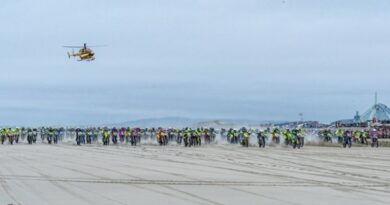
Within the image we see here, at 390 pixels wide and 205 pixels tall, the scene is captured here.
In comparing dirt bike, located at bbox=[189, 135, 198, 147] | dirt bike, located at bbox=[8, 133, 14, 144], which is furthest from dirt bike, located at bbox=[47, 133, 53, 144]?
dirt bike, located at bbox=[189, 135, 198, 147]

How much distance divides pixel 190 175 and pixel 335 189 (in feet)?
22.2

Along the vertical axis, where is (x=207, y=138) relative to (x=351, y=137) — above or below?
below

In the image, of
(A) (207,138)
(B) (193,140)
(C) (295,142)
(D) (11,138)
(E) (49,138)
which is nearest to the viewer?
(C) (295,142)

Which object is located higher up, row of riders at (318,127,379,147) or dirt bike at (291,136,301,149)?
row of riders at (318,127,379,147)

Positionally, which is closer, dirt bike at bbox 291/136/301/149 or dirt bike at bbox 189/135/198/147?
dirt bike at bbox 291/136/301/149

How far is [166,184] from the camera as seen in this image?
22.1 m

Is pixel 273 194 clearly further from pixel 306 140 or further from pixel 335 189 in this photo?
pixel 306 140

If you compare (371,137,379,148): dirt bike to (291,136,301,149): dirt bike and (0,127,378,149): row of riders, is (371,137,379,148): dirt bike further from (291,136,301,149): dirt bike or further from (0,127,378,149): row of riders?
(291,136,301,149): dirt bike

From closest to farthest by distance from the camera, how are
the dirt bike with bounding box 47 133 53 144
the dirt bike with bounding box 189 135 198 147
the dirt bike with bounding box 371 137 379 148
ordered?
the dirt bike with bounding box 371 137 379 148
the dirt bike with bounding box 189 135 198 147
the dirt bike with bounding box 47 133 53 144

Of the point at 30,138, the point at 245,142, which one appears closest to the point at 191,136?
the point at 245,142

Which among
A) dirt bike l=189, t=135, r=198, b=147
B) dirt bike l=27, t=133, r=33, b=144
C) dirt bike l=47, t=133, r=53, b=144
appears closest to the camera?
dirt bike l=189, t=135, r=198, b=147

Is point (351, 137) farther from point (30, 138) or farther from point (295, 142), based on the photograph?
point (30, 138)

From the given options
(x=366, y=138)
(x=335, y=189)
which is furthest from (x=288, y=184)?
(x=366, y=138)

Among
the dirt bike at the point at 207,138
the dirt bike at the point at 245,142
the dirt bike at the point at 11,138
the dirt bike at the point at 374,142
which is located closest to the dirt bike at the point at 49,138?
the dirt bike at the point at 11,138
